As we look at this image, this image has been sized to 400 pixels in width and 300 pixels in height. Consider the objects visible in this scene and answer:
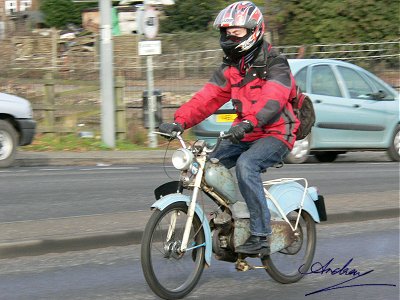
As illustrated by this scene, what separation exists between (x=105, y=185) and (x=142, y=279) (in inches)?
214

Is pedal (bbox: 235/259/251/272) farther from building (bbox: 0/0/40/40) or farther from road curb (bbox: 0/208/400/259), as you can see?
building (bbox: 0/0/40/40)

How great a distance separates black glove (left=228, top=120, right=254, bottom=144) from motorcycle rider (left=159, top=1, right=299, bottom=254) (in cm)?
7

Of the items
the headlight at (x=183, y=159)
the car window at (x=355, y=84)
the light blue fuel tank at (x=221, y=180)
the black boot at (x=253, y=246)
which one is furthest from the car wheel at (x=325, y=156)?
the headlight at (x=183, y=159)

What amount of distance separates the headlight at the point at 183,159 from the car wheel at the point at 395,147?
1140 cm

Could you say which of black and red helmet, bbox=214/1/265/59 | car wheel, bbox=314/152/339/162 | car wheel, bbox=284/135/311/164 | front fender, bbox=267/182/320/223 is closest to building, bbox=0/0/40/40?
car wheel, bbox=314/152/339/162

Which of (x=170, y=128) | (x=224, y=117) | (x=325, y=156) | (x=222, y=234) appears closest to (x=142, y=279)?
(x=222, y=234)

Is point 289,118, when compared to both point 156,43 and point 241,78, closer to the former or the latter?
point 241,78

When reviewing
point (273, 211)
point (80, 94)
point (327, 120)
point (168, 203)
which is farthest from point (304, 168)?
point (168, 203)

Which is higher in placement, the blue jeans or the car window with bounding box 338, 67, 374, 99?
the blue jeans

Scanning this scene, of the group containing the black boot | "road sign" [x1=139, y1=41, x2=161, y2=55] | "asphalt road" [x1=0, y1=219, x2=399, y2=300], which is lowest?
"asphalt road" [x1=0, y1=219, x2=399, y2=300]

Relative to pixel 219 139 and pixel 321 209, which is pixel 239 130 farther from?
pixel 321 209

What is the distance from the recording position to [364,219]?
31.3 feet

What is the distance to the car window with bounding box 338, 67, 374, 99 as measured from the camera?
15.8 meters

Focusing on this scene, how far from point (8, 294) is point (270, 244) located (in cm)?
183
